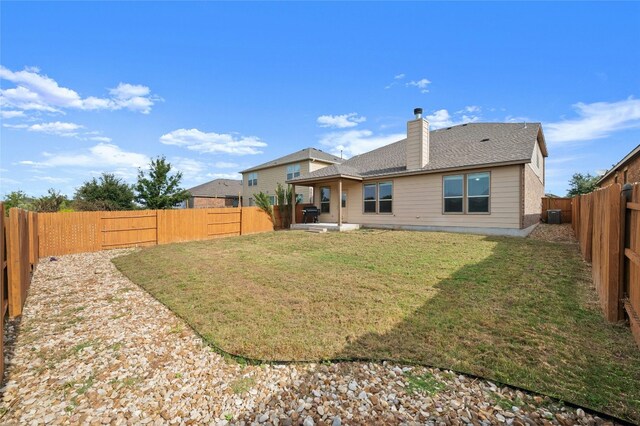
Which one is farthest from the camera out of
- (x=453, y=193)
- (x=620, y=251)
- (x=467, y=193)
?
(x=453, y=193)

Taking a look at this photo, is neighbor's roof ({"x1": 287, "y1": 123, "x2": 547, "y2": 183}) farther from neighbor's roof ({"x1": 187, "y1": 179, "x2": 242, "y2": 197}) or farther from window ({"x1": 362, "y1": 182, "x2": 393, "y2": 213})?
neighbor's roof ({"x1": 187, "y1": 179, "x2": 242, "y2": 197})

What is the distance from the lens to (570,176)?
3033 centimetres

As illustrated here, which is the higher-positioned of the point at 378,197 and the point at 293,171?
the point at 293,171

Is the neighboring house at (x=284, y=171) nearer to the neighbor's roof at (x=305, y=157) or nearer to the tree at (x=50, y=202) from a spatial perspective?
the neighbor's roof at (x=305, y=157)

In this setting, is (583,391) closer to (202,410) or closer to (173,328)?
(202,410)

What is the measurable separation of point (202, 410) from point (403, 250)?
6.99 m

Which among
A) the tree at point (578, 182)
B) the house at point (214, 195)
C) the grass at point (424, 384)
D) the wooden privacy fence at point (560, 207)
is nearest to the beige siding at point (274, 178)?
the house at point (214, 195)

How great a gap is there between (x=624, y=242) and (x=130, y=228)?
13.3 m

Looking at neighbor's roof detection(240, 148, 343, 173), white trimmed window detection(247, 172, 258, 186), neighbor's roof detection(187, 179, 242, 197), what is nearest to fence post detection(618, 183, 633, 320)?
neighbor's roof detection(240, 148, 343, 173)

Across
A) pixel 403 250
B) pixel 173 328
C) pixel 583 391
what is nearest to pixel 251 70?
pixel 403 250

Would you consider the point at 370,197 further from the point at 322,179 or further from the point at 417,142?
the point at 417,142

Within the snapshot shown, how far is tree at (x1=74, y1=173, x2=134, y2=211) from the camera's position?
1945 cm

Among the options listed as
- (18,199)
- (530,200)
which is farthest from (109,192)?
(530,200)

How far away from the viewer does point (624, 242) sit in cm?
320
